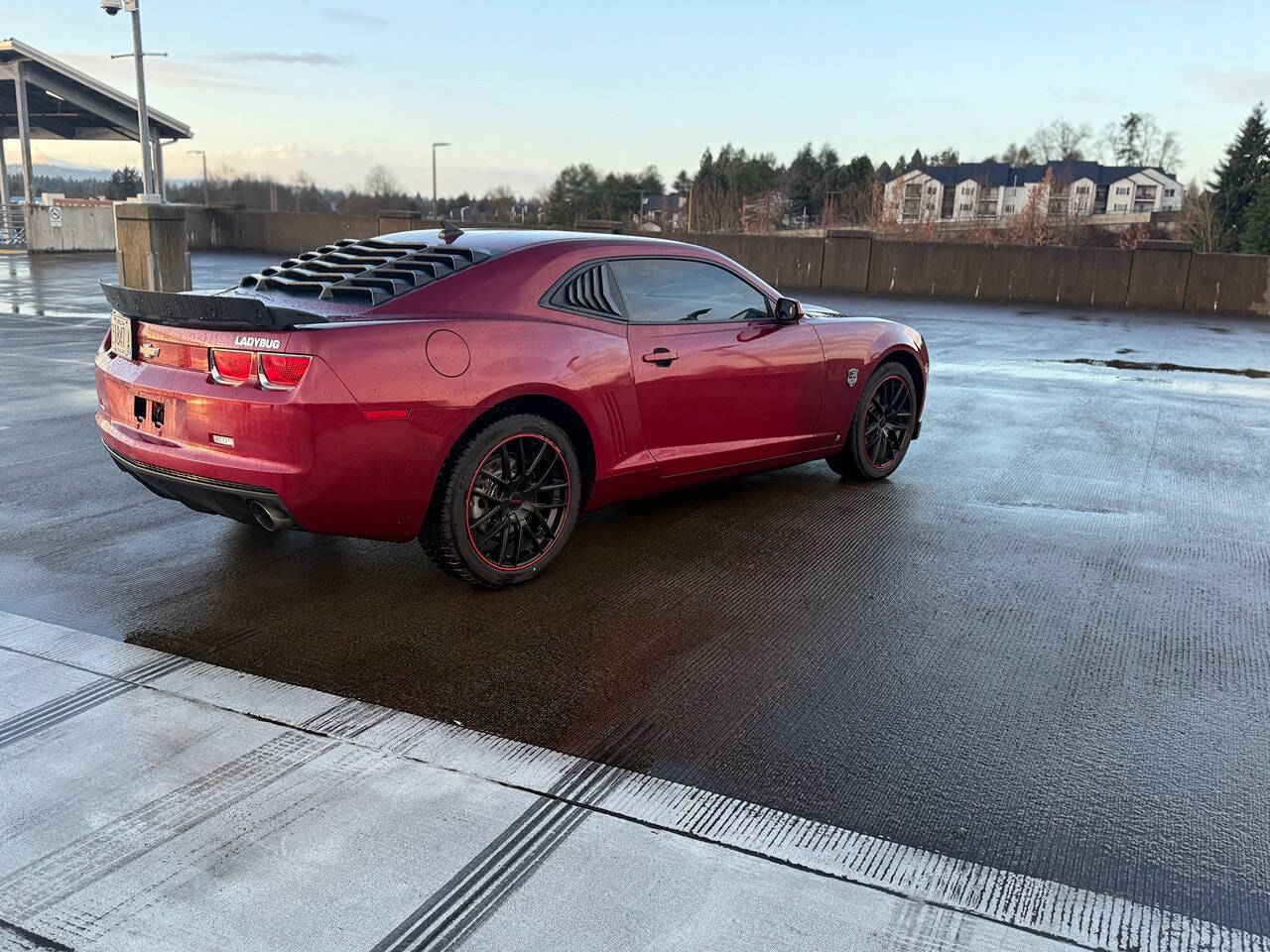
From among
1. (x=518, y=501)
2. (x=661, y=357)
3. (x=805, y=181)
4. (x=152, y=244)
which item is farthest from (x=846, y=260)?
(x=805, y=181)

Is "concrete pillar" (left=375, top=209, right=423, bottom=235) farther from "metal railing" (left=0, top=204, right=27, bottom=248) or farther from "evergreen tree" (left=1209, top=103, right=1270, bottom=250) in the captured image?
"evergreen tree" (left=1209, top=103, right=1270, bottom=250)

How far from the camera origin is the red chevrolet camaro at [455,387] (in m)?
4.12

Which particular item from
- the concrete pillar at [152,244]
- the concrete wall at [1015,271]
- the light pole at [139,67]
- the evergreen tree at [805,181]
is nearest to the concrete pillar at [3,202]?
the light pole at [139,67]

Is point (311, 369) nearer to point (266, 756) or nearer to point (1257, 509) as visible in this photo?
point (266, 756)

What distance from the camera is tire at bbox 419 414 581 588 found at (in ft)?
14.7

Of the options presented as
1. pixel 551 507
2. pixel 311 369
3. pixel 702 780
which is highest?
pixel 311 369

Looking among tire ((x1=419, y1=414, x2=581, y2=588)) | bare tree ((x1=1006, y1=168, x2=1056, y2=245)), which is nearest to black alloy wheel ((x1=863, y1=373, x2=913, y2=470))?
tire ((x1=419, y1=414, x2=581, y2=588))

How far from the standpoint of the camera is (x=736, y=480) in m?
6.91

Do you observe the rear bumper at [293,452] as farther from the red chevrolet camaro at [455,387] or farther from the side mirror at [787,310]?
the side mirror at [787,310]

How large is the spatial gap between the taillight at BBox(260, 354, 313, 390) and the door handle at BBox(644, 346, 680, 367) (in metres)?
1.78

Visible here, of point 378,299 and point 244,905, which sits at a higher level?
point 378,299

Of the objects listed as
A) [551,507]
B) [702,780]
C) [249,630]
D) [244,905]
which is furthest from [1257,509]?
[244,905]

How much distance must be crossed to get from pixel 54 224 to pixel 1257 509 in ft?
111

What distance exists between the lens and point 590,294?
512cm
